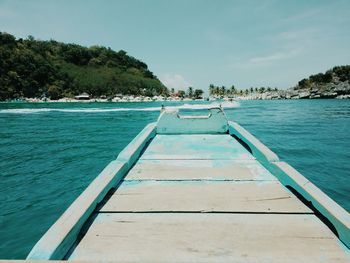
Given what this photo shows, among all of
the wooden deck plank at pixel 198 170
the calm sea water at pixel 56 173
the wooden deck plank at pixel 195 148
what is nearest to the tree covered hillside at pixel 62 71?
the calm sea water at pixel 56 173

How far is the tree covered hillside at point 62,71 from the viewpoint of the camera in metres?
117

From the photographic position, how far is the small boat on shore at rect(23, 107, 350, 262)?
176 centimetres

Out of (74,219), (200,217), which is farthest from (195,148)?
(74,219)

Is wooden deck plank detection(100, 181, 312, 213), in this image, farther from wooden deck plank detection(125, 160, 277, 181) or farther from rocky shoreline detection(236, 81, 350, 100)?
rocky shoreline detection(236, 81, 350, 100)

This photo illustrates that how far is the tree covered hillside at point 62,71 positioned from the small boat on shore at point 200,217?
126725 mm

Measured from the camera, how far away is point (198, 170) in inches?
141

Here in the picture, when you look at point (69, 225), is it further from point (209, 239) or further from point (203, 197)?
point (203, 197)

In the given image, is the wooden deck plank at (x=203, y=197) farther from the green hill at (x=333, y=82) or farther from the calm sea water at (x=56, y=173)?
the green hill at (x=333, y=82)

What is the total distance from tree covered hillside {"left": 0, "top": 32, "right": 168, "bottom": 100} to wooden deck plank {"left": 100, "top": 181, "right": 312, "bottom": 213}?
126819 millimetres

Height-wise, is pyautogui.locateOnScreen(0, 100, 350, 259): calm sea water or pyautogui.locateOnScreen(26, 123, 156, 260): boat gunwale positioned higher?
pyautogui.locateOnScreen(26, 123, 156, 260): boat gunwale

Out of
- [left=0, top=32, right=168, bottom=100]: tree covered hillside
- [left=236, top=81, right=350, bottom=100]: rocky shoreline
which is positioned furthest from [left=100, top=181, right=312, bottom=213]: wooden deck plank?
[left=236, top=81, right=350, bottom=100]: rocky shoreline

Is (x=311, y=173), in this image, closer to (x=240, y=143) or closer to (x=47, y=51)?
(x=240, y=143)

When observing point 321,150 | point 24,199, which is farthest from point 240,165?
point 321,150

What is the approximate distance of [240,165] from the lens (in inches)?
149
